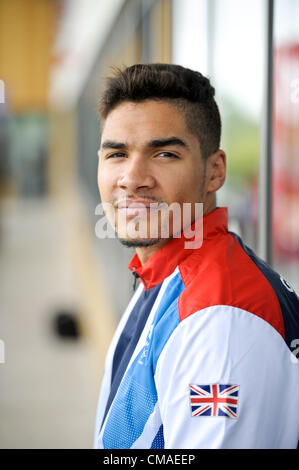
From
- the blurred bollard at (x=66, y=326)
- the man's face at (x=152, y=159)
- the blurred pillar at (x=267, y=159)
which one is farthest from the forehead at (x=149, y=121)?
the blurred bollard at (x=66, y=326)

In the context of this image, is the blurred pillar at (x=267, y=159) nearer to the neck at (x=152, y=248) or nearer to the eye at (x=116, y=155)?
the neck at (x=152, y=248)

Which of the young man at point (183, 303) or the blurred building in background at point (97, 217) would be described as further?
the blurred building in background at point (97, 217)

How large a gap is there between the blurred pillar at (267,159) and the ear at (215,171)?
0.52 meters

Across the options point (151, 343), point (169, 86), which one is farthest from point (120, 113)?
point (151, 343)

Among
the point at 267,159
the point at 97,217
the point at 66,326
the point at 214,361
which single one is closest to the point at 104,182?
the point at 214,361

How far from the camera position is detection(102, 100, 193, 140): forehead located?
110 centimetres

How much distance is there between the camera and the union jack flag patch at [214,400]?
85 centimetres

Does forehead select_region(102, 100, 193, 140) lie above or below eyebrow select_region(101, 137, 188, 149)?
above

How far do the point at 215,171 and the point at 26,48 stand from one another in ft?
54.9

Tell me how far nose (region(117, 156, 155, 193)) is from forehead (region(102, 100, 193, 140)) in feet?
0.17

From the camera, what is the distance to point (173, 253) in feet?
3.77

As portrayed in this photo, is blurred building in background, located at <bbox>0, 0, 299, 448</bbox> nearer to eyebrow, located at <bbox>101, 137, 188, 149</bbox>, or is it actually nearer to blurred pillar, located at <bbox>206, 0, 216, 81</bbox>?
blurred pillar, located at <bbox>206, 0, 216, 81</bbox>

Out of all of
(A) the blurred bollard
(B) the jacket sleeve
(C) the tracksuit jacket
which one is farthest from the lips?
(A) the blurred bollard

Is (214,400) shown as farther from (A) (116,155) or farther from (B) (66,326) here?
(B) (66,326)
